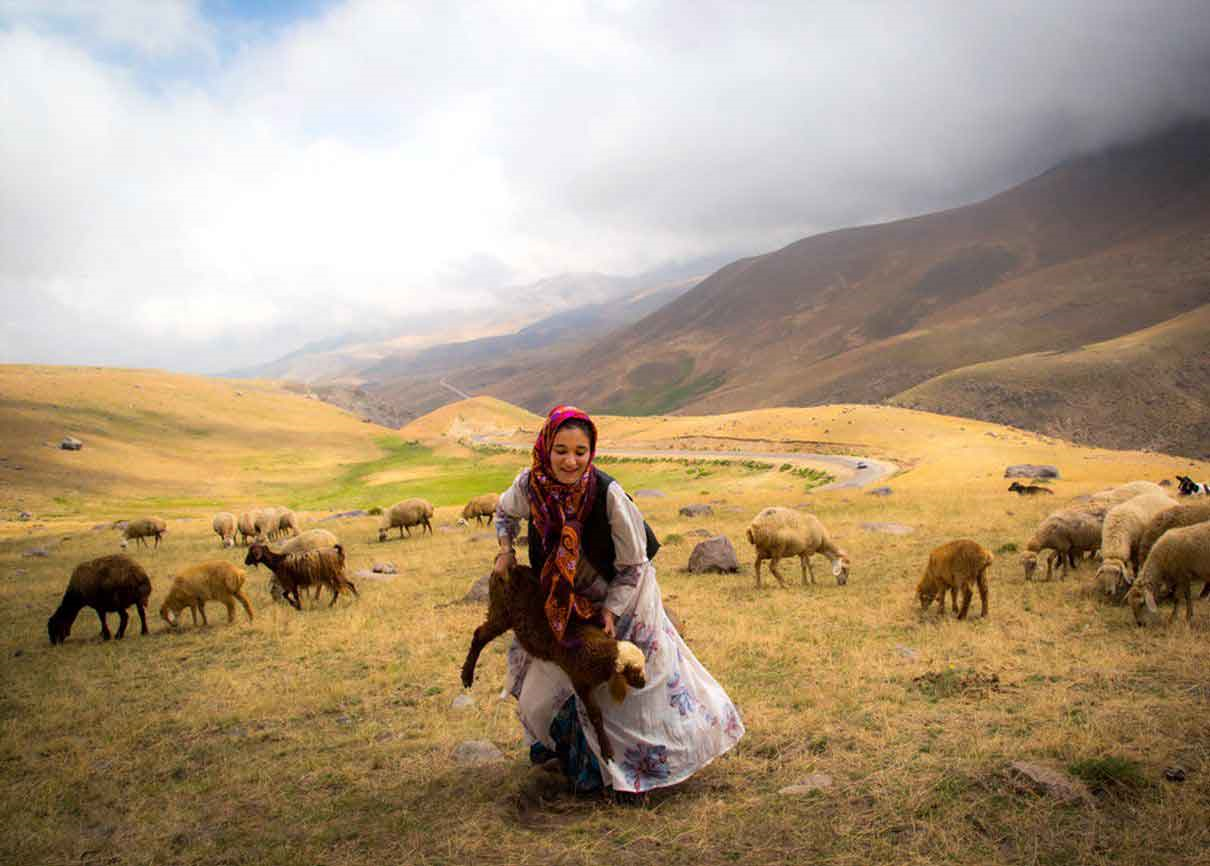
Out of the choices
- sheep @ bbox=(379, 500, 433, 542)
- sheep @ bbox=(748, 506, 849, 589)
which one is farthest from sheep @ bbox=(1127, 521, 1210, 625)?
sheep @ bbox=(379, 500, 433, 542)

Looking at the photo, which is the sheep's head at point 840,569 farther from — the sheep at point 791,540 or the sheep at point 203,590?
the sheep at point 203,590

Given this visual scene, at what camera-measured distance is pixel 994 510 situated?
21719 mm

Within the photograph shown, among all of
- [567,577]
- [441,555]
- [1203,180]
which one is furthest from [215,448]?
[1203,180]

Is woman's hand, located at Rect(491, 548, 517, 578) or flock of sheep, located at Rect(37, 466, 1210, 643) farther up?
woman's hand, located at Rect(491, 548, 517, 578)

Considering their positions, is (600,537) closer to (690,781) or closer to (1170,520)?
(690,781)

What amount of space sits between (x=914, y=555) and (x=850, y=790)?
11505 millimetres

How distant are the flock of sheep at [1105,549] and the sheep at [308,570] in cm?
865

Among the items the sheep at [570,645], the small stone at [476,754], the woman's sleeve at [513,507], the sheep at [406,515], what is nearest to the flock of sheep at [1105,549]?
the small stone at [476,754]

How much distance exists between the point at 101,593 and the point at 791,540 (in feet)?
42.5

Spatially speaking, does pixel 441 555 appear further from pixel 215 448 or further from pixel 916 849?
pixel 215 448

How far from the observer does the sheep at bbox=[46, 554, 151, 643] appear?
12297 millimetres

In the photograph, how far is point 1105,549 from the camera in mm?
11617

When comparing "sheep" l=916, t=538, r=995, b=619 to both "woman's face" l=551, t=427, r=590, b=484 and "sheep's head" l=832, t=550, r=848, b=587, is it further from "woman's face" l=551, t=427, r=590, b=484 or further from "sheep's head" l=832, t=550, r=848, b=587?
"woman's face" l=551, t=427, r=590, b=484

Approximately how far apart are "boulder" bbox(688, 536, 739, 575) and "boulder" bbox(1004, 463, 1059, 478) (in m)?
24.9
